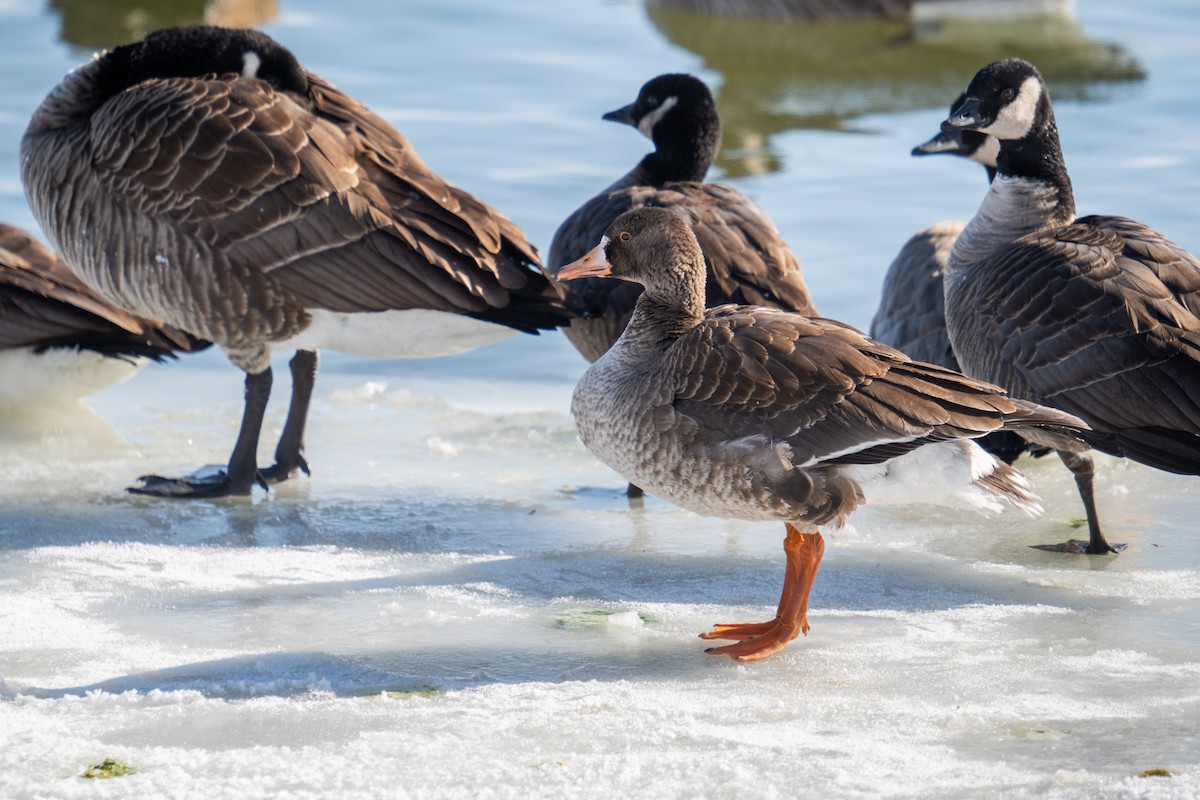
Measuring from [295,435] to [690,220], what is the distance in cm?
192

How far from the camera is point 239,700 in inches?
169

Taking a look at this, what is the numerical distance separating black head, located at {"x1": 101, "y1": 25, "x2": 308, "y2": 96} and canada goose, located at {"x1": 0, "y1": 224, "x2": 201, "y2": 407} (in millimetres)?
961

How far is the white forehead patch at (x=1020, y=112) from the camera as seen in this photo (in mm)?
6309

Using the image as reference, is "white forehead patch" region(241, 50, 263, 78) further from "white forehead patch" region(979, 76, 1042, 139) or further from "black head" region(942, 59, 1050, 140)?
"white forehead patch" region(979, 76, 1042, 139)

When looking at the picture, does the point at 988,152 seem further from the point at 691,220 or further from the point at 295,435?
the point at 295,435

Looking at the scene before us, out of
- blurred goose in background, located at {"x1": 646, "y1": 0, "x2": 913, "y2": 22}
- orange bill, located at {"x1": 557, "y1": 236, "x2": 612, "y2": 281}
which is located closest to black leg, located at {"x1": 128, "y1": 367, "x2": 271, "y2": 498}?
orange bill, located at {"x1": 557, "y1": 236, "x2": 612, "y2": 281}

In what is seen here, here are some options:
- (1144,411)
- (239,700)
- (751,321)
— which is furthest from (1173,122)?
(239,700)

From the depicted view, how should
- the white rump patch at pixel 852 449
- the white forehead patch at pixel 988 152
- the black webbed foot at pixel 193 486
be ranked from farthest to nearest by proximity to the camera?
the white forehead patch at pixel 988 152 < the black webbed foot at pixel 193 486 < the white rump patch at pixel 852 449

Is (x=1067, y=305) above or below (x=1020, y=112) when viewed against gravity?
below

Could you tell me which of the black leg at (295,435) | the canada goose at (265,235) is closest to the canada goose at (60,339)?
the canada goose at (265,235)

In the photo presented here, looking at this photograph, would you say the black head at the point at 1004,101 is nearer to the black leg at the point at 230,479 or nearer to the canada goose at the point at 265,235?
the canada goose at the point at 265,235

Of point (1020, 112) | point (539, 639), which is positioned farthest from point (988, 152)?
point (539, 639)

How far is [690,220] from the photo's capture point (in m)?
6.51

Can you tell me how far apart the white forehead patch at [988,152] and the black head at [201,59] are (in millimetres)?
3286
